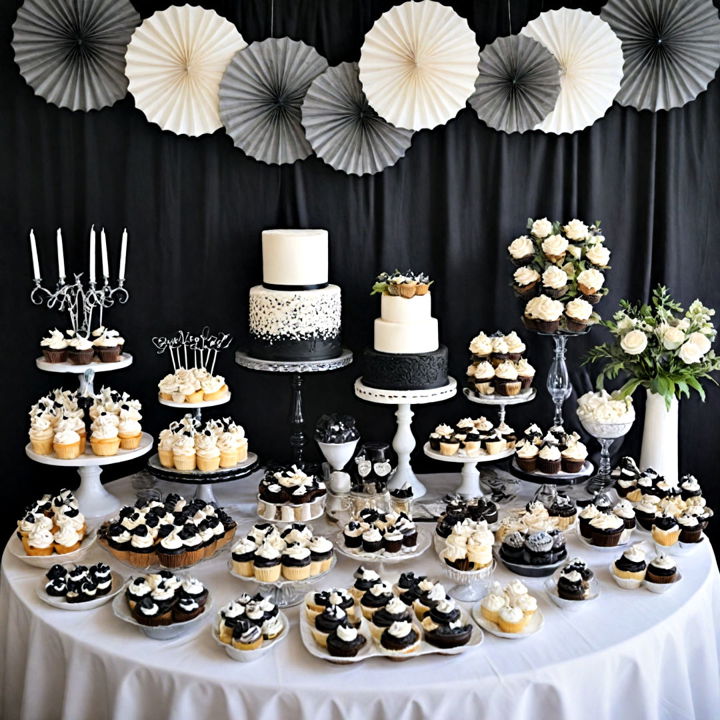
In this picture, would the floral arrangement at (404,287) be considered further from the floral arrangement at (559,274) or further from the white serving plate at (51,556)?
the white serving plate at (51,556)

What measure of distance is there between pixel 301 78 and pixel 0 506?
7.27 ft

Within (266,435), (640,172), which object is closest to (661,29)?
(640,172)

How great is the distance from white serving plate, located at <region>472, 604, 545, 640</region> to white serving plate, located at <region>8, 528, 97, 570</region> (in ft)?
4.09

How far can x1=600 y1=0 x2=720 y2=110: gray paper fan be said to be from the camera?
354 cm

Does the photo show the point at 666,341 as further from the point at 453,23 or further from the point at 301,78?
the point at 301,78

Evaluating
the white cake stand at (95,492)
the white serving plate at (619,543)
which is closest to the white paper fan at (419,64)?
the white cake stand at (95,492)

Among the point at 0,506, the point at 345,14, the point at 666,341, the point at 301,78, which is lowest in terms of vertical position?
the point at 0,506

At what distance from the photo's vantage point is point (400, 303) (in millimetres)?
3311

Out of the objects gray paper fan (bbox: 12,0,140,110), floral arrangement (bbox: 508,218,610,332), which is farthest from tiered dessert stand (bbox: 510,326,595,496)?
gray paper fan (bbox: 12,0,140,110)

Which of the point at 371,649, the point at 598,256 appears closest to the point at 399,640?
the point at 371,649

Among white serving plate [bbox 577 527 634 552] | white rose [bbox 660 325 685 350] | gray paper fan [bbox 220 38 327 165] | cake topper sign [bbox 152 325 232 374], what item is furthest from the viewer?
cake topper sign [bbox 152 325 232 374]

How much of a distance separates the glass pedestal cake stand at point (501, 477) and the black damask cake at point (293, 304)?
Answer: 609mm

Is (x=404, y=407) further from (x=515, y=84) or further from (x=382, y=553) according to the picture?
(x=515, y=84)

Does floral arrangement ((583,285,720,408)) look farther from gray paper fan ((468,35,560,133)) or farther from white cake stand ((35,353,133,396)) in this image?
white cake stand ((35,353,133,396))
